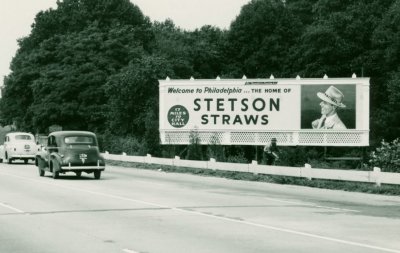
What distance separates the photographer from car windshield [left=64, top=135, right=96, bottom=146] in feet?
99.8

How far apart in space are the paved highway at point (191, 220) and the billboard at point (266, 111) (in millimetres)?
16443

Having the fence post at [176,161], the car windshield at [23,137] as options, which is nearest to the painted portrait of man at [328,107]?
the fence post at [176,161]

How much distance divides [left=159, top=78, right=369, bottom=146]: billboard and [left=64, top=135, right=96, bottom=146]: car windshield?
12042 millimetres

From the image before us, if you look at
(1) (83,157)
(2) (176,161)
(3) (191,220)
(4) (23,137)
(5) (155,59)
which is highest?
(5) (155,59)

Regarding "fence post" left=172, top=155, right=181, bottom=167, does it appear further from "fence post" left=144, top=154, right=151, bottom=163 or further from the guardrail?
"fence post" left=144, top=154, right=151, bottom=163

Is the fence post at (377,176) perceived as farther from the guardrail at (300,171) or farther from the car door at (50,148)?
the car door at (50,148)

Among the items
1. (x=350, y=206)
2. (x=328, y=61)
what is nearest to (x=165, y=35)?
(x=328, y=61)

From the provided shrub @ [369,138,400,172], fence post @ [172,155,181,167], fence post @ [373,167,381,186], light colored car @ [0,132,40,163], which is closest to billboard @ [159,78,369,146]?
fence post @ [172,155,181,167]

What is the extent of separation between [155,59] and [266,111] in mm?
14041

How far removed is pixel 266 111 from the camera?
4259 cm

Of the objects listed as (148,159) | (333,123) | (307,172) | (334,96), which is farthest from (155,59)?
(307,172)

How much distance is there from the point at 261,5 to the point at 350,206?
52411 millimetres

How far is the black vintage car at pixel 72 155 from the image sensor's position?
2958 centimetres

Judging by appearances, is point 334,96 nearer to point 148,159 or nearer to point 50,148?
point 148,159
